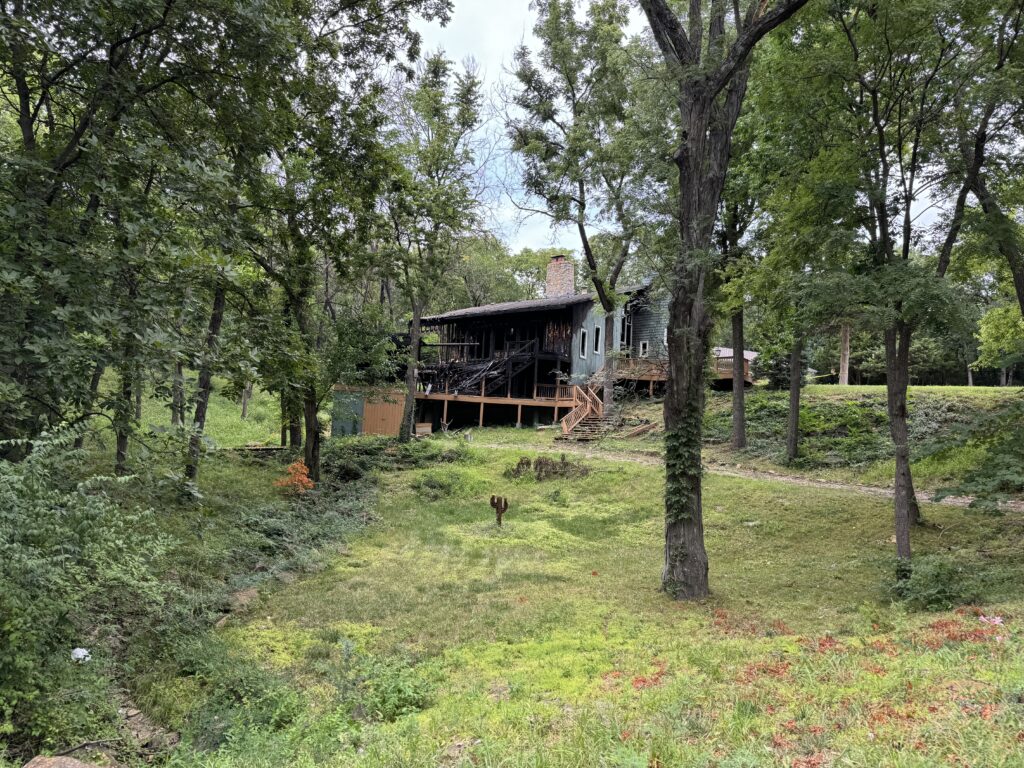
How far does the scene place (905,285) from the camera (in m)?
6.99

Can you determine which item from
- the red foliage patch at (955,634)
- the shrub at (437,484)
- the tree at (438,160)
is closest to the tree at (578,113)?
the tree at (438,160)

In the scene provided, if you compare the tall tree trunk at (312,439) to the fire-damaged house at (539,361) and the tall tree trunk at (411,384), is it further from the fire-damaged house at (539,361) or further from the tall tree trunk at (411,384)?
the fire-damaged house at (539,361)

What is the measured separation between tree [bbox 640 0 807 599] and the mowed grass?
2.55 feet

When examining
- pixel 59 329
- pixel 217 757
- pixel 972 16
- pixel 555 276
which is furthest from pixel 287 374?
pixel 555 276

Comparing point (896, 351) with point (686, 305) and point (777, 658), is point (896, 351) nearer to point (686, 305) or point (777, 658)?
point (686, 305)

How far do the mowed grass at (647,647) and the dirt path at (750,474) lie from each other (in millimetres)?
995

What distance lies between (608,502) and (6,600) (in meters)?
12.0

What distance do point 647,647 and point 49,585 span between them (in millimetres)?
4733

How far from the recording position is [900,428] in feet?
27.0

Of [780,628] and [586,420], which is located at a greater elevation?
[586,420]

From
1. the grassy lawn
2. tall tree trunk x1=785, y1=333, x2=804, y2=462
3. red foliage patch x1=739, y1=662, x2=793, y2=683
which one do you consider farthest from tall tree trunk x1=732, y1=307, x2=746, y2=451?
red foliage patch x1=739, y1=662, x2=793, y2=683

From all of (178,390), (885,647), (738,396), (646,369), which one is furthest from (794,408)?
(178,390)

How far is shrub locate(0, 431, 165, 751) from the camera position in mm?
3230

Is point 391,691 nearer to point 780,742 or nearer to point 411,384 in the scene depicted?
point 780,742
